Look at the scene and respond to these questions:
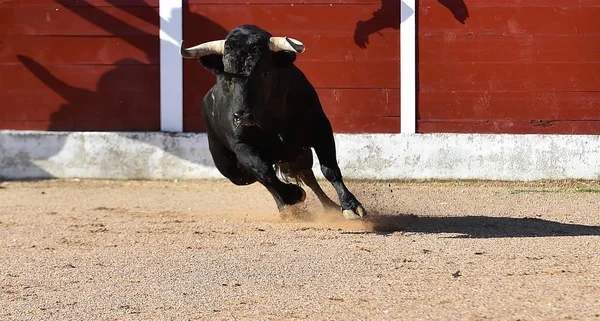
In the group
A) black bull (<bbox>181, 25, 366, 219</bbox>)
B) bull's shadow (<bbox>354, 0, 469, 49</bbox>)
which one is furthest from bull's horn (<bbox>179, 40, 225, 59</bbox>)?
bull's shadow (<bbox>354, 0, 469, 49</bbox>)

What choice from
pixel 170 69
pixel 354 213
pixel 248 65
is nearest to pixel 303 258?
pixel 354 213

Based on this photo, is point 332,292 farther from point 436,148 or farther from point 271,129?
point 436,148

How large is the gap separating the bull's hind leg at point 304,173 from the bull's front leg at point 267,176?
0.72 meters

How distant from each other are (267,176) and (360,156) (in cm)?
395

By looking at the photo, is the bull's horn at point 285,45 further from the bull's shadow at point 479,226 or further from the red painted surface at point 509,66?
the red painted surface at point 509,66

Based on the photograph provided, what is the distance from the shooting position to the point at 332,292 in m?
5.47

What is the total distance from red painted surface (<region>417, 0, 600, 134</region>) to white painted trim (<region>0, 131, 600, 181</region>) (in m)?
0.28

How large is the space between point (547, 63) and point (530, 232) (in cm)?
441

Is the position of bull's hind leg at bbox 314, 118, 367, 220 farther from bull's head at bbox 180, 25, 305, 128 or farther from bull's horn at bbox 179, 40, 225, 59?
bull's horn at bbox 179, 40, 225, 59

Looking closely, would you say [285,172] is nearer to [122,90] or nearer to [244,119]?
[244,119]

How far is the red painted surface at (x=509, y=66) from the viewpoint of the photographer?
11.6 meters

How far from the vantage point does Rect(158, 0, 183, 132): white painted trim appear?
12047 millimetres

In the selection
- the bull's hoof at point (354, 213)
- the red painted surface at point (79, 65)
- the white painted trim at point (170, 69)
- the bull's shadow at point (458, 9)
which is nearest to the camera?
the bull's hoof at point (354, 213)

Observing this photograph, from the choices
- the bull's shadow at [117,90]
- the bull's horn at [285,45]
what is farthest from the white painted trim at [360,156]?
the bull's horn at [285,45]
